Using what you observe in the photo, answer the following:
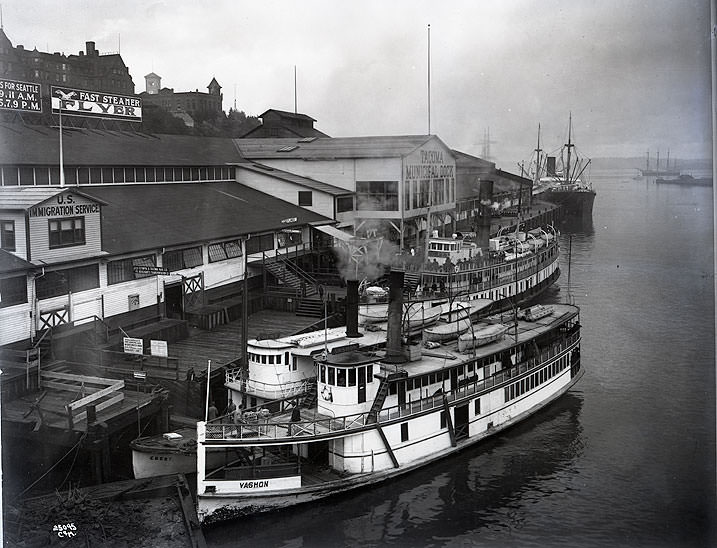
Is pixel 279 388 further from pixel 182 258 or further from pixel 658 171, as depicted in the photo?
pixel 658 171

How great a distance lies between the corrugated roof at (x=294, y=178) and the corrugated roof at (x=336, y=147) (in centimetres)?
42

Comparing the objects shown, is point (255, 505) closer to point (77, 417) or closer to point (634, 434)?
point (77, 417)

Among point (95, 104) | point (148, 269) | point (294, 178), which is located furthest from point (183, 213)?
point (294, 178)

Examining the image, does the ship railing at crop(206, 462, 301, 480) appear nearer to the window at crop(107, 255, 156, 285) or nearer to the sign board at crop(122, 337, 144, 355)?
the sign board at crop(122, 337, 144, 355)

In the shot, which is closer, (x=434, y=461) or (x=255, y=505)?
(x=255, y=505)

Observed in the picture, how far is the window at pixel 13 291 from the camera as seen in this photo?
1305cm

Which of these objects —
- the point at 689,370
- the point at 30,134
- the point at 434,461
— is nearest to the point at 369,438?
the point at 434,461

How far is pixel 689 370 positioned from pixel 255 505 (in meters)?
13.8

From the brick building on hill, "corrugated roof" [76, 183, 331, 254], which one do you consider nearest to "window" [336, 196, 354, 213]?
"corrugated roof" [76, 183, 331, 254]

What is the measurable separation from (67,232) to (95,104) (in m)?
4.19

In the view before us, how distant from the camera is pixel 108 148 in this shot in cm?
1758

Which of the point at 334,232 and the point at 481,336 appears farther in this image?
the point at 334,232

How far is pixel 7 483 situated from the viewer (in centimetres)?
1154

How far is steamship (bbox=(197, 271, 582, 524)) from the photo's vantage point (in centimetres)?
1293
